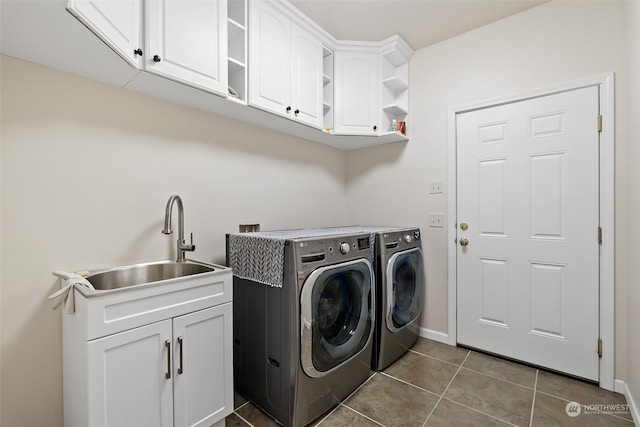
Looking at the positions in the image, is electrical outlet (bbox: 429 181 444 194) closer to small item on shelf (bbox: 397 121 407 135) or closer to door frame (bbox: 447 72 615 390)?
small item on shelf (bbox: 397 121 407 135)

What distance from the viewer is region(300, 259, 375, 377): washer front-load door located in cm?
152

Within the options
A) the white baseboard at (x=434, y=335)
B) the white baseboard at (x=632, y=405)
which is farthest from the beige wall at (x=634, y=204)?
the white baseboard at (x=434, y=335)

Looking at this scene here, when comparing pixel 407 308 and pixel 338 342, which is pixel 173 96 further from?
pixel 407 308

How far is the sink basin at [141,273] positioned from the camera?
146cm

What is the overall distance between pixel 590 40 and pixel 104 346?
10.4 feet

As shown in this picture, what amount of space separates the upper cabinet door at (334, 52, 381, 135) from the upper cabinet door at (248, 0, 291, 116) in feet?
1.84

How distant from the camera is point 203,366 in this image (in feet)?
4.55

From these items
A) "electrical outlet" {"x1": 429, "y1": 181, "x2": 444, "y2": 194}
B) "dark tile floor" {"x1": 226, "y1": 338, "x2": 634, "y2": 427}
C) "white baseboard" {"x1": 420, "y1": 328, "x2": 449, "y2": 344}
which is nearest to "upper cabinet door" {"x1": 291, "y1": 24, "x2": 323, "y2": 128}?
"electrical outlet" {"x1": 429, "y1": 181, "x2": 444, "y2": 194}

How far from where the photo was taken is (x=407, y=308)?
2326 mm

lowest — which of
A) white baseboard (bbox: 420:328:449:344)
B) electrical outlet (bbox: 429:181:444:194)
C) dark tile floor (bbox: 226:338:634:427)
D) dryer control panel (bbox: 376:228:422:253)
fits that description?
dark tile floor (bbox: 226:338:634:427)

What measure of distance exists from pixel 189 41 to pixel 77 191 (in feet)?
3.12

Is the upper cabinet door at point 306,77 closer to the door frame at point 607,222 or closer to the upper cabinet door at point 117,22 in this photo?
the upper cabinet door at point 117,22

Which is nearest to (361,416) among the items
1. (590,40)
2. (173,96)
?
(173,96)

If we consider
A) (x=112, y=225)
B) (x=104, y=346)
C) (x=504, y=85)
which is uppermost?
(x=504, y=85)
